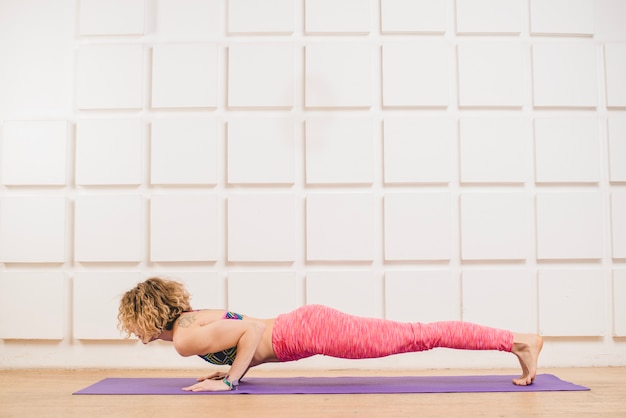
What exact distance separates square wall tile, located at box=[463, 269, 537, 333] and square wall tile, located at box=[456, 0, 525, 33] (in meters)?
1.48

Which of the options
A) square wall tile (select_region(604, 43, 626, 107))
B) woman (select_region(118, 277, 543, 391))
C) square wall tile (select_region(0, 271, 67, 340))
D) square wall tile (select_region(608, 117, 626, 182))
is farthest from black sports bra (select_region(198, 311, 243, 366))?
square wall tile (select_region(604, 43, 626, 107))

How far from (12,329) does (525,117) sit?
3342mm

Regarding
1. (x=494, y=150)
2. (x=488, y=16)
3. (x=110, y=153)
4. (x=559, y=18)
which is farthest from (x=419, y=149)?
(x=110, y=153)

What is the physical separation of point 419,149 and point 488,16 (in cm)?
93

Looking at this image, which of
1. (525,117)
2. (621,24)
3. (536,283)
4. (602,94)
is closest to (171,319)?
(536,283)

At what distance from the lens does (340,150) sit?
4.01m

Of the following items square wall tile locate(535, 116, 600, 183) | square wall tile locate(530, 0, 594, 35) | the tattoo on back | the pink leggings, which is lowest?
the pink leggings

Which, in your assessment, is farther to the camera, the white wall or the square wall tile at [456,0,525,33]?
the square wall tile at [456,0,525,33]

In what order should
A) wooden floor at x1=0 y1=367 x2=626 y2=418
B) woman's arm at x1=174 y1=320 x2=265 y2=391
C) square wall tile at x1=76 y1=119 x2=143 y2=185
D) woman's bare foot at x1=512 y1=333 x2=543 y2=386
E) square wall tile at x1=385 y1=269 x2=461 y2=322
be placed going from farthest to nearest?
square wall tile at x1=76 y1=119 x2=143 y2=185 → square wall tile at x1=385 y1=269 x2=461 y2=322 → woman's bare foot at x1=512 y1=333 x2=543 y2=386 → woman's arm at x1=174 y1=320 x2=265 y2=391 → wooden floor at x1=0 y1=367 x2=626 y2=418

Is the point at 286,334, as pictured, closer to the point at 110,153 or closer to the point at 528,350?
the point at 528,350

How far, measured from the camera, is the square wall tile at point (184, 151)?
400 centimetres

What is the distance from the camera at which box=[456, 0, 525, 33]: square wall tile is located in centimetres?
407

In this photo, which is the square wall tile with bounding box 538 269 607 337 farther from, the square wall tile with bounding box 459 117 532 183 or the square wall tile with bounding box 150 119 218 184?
the square wall tile with bounding box 150 119 218 184

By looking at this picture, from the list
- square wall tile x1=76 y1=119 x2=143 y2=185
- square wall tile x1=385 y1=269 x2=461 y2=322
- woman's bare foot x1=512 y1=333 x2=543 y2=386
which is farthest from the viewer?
square wall tile x1=76 y1=119 x2=143 y2=185
